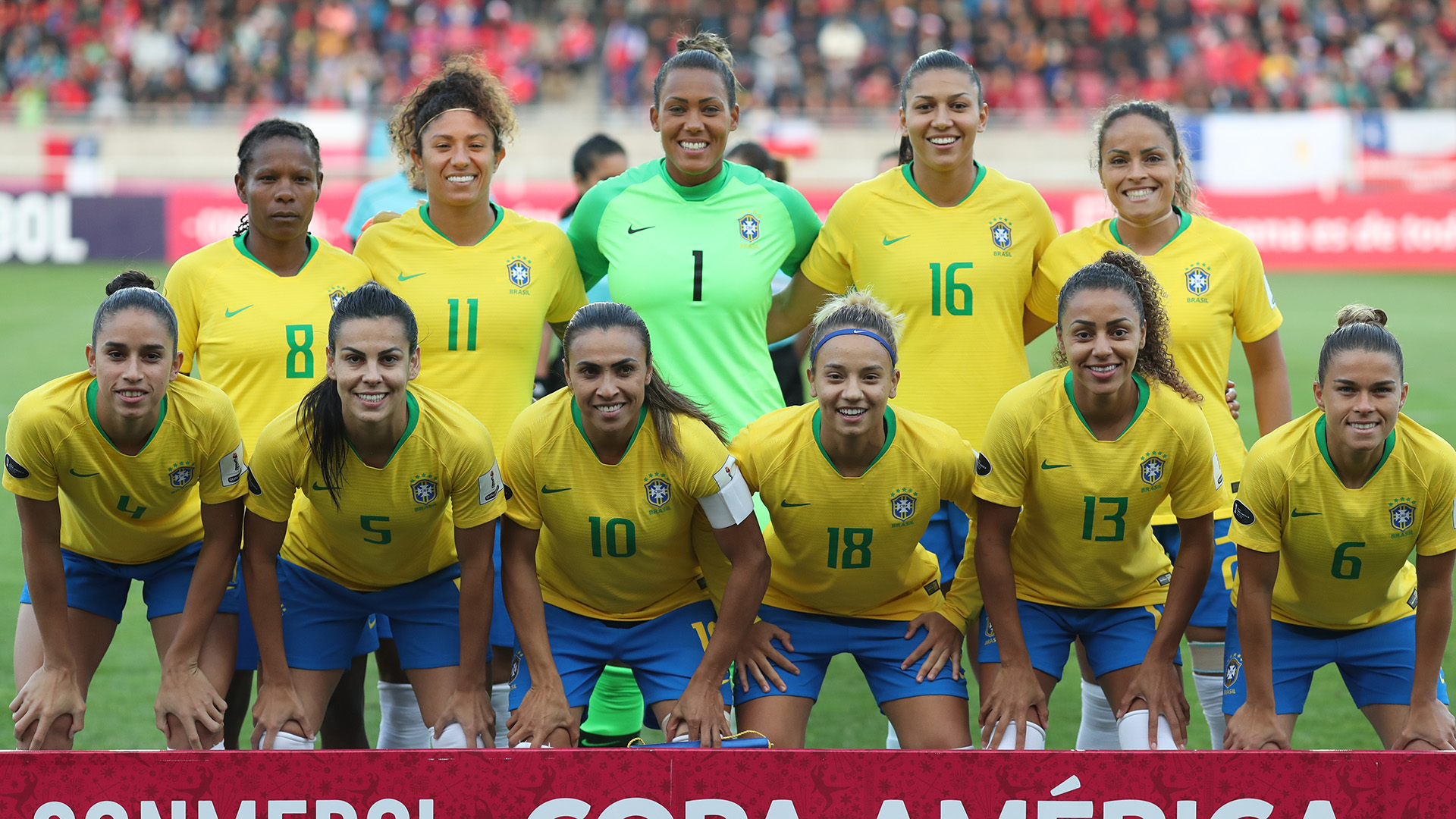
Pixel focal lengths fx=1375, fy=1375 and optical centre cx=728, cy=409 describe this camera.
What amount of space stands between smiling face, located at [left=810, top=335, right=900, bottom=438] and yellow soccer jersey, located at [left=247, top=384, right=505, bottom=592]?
3.05ft

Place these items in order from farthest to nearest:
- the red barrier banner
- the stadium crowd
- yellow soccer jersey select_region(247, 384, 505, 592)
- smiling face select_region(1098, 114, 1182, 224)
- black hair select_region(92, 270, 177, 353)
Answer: the stadium crowd, smiling face select_region(1098, 114, 1182, 224), yellow soccer jersey select_region(247, 384, 505, 592), black hair select_region(92, 270, 177, 353), the red barrier banner

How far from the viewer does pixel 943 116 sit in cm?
422

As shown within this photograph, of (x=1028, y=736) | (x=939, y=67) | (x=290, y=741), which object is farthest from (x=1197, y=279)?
(x=290, y=741)

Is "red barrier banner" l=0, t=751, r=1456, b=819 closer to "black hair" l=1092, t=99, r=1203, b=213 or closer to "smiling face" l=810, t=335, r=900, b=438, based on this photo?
"smiling face" l=810, t=335, r=900, b=438

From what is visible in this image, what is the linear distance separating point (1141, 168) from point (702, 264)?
4.52 feet

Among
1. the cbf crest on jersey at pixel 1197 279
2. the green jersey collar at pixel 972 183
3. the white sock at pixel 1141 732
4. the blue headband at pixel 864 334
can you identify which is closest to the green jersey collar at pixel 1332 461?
the cbf crest on jersey at pixel 1197 279

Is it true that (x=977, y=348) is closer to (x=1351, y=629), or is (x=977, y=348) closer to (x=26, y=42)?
(x=1351, y=629)

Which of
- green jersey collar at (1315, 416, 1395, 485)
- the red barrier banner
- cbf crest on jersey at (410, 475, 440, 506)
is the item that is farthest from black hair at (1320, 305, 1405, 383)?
cbf crest on jersey at (410, 475, 440, 506)

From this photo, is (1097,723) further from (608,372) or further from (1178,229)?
(608,372)

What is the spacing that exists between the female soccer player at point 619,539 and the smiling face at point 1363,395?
1541 mm

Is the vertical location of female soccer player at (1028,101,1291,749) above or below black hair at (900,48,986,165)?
below

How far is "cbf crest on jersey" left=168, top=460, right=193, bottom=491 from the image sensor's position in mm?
3732

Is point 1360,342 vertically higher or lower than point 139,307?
lower

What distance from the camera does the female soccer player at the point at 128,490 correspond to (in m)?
3.60
